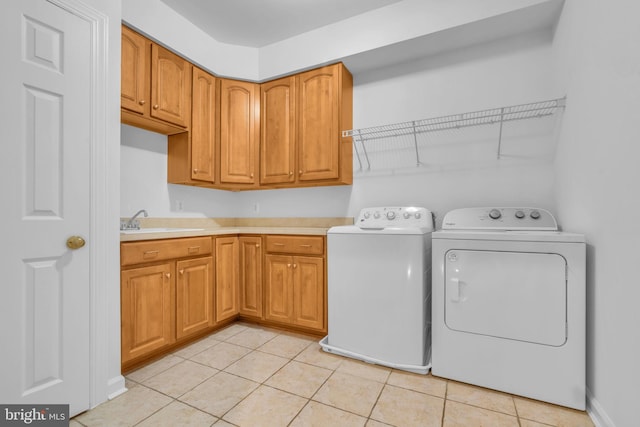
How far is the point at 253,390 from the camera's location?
5.52 feet

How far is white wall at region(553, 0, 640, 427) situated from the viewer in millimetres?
1129

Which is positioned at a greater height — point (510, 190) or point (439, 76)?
point (439, 76)

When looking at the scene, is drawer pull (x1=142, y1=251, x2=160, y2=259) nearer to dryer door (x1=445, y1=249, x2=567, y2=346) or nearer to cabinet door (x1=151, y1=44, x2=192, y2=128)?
cabinet door (x1=151, y1=44, x2=192, y2=128)

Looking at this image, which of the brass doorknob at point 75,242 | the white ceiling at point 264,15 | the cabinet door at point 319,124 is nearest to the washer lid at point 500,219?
the cabinet door at point 319,124

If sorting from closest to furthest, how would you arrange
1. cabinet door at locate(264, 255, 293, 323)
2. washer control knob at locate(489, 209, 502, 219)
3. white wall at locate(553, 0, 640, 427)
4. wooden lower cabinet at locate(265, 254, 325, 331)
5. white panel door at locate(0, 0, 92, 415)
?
white wall at locate(553, 0, 640, 427) < white panel door at locate(0, 0, 92, 415) < washer control knob at locate(489, 209, 502, 219) < wooden lower cabinet at locate(265, 254, 325, 331) < cabinet door at locate(264, 255, 293, 323)

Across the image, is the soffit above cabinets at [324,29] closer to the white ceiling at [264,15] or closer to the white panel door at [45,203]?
the white ceiling at [264,15]

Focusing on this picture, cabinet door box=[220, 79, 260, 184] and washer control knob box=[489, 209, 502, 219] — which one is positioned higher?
cabinet door box=[220, 79, 260, 184]

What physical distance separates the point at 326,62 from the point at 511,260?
2.08m

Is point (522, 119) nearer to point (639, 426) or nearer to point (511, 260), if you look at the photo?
point (511, 260)

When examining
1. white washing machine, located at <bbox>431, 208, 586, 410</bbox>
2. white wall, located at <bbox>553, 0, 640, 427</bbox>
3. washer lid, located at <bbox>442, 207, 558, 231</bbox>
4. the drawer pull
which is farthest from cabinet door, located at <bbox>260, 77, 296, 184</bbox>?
white wall, located at <bbox>553, 0, 640, 427</bbox>

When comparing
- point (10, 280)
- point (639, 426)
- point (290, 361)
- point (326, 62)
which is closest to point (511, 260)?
point (639, 426)

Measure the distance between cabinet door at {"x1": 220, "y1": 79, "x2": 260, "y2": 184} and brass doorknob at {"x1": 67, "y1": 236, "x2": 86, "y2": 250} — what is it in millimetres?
1415

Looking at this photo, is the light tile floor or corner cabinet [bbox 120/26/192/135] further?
corner cabinet [bbox 120/26/192/135]

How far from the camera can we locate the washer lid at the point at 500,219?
186cm
